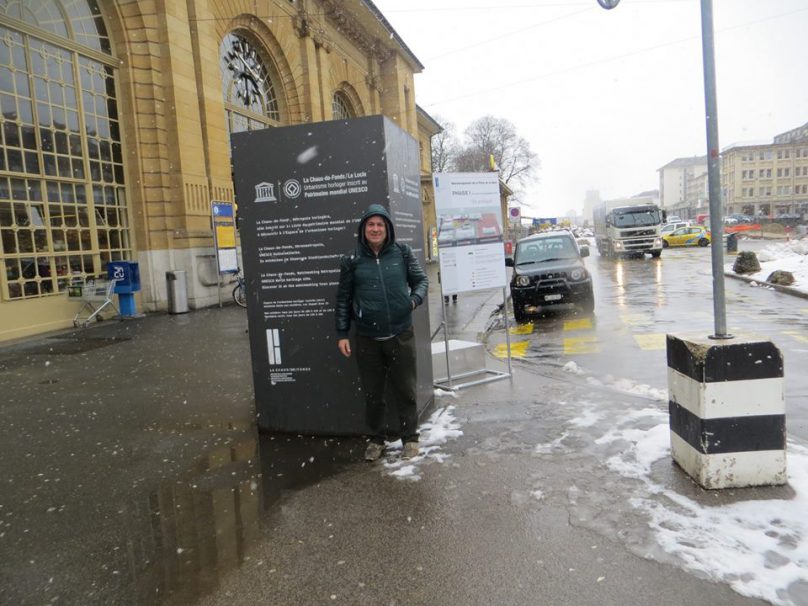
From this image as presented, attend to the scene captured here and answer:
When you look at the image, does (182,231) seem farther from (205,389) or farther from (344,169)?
(344,169)

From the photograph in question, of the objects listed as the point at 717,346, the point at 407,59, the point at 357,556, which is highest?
the point at 407,59

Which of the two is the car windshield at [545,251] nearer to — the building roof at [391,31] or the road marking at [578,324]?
the road marking at [578,324]

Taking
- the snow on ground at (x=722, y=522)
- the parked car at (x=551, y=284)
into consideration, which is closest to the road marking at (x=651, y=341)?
A: the parked car at (x=551, y=284)

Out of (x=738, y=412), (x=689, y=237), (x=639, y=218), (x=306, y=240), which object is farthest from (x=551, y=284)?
(x=689, y=237)

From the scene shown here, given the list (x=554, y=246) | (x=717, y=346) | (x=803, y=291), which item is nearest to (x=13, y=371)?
(x=717, y=346)

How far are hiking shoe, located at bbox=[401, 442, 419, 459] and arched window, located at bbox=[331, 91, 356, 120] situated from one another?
25.8 metres

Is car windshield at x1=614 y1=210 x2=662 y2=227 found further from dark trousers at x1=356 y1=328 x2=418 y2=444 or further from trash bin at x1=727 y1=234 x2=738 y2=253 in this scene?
dark trousers at x1=356 y1=328 x2=418 y2=444

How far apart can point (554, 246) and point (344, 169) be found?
979 centimetres

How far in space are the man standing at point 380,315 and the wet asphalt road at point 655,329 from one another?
2.07 meters

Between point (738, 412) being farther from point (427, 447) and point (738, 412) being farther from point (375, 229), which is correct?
point (375, 229)

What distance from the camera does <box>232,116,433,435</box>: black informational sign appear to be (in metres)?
4.79

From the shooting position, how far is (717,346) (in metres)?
3.63

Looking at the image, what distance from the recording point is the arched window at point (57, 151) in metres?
11.7

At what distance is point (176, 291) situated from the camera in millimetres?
14820
